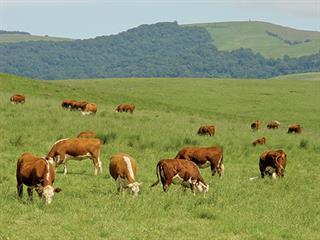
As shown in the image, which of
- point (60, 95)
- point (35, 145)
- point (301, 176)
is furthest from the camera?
point (60, 95)

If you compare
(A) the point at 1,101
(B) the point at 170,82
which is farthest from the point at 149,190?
(B) the point at 170,82

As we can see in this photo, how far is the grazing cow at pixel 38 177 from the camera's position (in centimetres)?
1185

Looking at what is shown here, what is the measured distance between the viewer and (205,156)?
1845cm

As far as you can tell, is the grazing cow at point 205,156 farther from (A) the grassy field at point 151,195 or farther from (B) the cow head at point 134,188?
(B) the cow head at point 134,188

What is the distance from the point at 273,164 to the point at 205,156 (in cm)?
243

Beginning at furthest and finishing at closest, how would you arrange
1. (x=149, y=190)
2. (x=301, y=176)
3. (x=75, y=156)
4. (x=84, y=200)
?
(x=301, y=176) → (x=75, y=156) → (x=149, y=190) → (x=84, y=200)

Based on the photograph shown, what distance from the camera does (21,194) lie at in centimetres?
1259

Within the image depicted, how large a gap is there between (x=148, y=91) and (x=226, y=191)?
58.3 meters

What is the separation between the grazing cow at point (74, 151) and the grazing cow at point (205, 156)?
109 inches

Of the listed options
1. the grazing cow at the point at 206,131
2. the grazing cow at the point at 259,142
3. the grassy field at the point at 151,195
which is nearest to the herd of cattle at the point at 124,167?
the grassy field at the point at 151,195

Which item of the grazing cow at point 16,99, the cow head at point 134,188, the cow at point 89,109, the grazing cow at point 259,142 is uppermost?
the cow head at point 134,188

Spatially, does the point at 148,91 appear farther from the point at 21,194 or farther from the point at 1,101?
the point at 21,194

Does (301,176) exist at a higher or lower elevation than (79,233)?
lower

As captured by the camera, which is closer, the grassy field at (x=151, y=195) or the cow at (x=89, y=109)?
the grassy field at (x=151, y=195)
